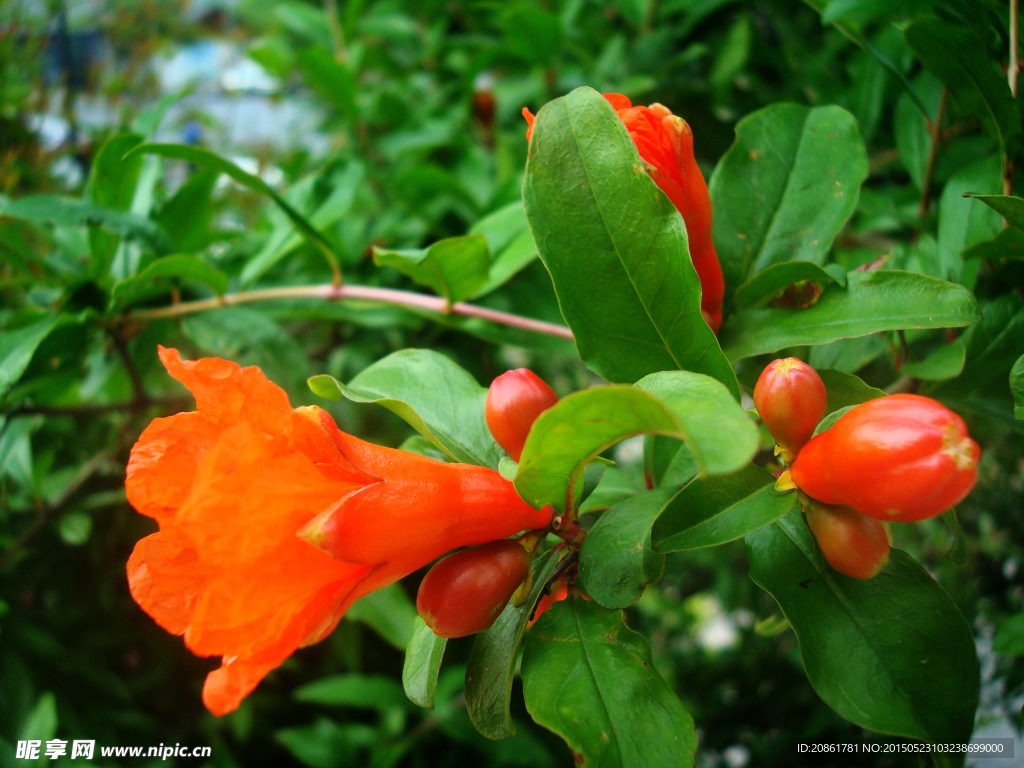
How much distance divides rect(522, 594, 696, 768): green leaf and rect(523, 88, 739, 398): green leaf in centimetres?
18

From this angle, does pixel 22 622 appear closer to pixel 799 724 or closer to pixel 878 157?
pixel 799 724

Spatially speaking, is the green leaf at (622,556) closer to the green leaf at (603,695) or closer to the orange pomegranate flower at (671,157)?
the green leaf at (603,695)

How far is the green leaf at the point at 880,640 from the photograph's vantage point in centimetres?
36

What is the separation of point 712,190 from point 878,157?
0.55 metres

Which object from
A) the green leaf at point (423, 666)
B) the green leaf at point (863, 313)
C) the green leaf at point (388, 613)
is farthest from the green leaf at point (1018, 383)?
the green leaf at point (388, 613)

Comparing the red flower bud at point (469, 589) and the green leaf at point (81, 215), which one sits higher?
the green leaf at point (81, 215)

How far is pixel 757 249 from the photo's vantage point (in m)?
0.53

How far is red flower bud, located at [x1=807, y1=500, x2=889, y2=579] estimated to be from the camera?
0.35 metres

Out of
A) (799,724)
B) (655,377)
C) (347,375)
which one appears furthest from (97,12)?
(799,724)

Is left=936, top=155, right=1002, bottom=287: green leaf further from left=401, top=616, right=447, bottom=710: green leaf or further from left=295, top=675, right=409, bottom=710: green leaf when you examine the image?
left=295, top=675, right=409, bottom=710: green leaf

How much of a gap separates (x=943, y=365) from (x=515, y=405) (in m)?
0.34

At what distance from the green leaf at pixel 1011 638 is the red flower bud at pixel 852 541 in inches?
9.0

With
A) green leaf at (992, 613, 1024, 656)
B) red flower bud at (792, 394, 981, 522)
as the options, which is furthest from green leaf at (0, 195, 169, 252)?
green leaf at (992, 613, 1024, 656)

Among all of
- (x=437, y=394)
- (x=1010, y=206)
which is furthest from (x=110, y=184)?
(x=1010, y=206)
